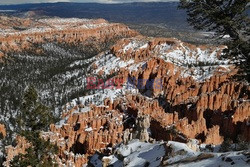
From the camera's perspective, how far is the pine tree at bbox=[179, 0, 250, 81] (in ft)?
67.0

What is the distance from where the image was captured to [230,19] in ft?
67.4

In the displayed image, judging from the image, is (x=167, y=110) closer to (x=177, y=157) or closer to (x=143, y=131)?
(x=143, y=131)

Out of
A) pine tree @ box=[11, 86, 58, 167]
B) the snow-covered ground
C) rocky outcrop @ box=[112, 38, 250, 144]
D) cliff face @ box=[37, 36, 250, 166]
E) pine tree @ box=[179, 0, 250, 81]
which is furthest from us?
rocky outcrop @ box=[112, 38, 250, 144]

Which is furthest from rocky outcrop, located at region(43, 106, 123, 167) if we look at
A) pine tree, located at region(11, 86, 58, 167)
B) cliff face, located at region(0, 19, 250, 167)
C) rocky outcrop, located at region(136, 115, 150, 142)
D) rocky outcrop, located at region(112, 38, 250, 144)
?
pine tree, located at region(11, 86, 58, 167)

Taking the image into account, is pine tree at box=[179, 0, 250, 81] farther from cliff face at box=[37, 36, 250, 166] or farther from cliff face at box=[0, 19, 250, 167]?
cliff face at box=[37, 36, 250, 166]

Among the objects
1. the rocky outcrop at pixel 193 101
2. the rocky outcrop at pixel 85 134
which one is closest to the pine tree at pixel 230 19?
the rocky outcrop at pixel 193 101

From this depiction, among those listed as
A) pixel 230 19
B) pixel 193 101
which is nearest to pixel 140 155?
pixel 230 19

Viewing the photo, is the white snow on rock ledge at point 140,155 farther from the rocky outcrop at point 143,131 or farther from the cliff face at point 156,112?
→ the cliff face at point 156,112

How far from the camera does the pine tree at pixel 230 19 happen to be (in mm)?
20422

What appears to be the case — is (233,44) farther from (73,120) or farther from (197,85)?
(197,85)

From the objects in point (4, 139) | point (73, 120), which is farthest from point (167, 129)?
point (4, 139)

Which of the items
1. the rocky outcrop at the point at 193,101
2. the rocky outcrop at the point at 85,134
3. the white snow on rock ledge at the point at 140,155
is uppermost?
the white snow on rock ledge at the point at 140,155

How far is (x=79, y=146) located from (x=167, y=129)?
22.3 meters

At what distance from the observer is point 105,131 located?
6944 cm
